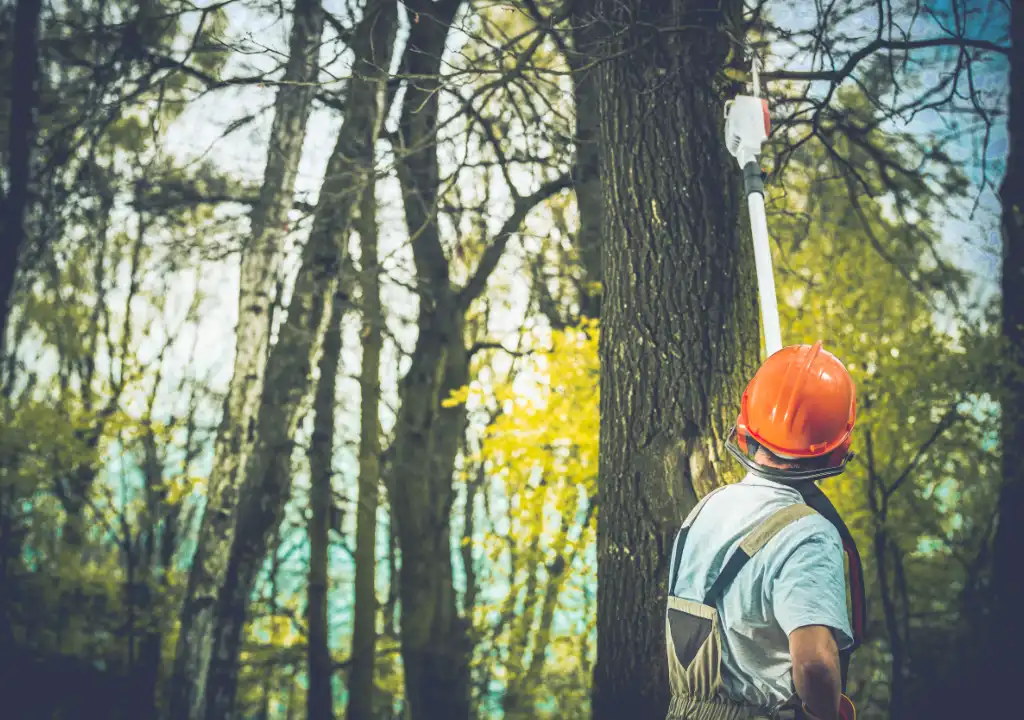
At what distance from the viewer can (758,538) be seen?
2.06m

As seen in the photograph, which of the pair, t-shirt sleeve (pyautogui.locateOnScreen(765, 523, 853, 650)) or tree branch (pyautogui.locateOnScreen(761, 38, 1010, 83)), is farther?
tree branch (pyautogui.locateOnScreen(761, 38, 1010, 83))

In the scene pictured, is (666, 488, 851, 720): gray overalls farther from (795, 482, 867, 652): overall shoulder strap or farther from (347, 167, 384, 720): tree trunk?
(347, 167, 384, 720): tree trunk

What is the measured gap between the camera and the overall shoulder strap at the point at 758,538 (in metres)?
2.04

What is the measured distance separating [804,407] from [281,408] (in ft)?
14.5

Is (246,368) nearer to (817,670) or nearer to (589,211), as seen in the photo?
(589,211)

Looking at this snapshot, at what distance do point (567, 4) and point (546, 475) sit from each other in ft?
12.1

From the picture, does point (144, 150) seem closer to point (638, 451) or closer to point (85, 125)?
point (85, 125)

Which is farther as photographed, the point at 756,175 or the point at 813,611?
the point at 756,175

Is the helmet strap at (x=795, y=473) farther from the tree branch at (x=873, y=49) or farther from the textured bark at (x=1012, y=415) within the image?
the textured bark at (x=1012, y=415)

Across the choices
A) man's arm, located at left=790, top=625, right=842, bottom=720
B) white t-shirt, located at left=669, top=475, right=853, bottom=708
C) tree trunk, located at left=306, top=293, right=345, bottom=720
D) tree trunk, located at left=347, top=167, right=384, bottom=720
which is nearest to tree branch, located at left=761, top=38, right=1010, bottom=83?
white t-shirt, located at left=669, top=475, right=853, bottom=708

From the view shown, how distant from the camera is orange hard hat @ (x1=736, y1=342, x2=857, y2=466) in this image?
2.21m

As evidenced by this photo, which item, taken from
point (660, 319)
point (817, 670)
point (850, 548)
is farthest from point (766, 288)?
point (817, 670)

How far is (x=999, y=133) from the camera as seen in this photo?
6.90 m

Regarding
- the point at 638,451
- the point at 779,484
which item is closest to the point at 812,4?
the point at 638,451
